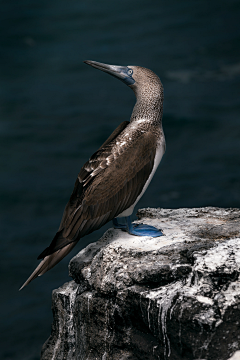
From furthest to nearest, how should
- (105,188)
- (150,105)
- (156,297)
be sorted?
1. (150,105)
2. (105,188)
3. (156,297)

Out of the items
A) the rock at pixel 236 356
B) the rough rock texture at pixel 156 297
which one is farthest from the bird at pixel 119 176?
the rock at pixel 236 356

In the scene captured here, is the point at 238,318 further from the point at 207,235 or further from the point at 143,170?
the point at 143,170

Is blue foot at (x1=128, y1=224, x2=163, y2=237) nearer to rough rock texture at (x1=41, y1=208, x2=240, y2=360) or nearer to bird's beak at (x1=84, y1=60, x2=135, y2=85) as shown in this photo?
rough rock texture at (x1=41, y1=208, x2=240, y2=360)

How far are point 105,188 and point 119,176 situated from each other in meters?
0.22

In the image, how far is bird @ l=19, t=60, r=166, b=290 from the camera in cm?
541

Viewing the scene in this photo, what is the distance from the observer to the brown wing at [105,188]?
543cm

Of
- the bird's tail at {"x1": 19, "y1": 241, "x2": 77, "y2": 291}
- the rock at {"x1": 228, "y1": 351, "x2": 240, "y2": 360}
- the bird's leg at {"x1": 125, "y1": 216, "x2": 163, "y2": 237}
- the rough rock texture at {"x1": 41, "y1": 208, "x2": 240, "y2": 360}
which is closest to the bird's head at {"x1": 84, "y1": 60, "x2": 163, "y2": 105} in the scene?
the bird's leg at {"x1": 125, "y1": 216, "x2": 163, "y2": 237}

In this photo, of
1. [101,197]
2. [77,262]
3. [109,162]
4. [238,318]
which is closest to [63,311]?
[77,262]

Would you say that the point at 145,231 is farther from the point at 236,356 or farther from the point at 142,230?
the point at 236,356

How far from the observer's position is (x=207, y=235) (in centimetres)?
572

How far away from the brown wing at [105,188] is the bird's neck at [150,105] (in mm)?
333

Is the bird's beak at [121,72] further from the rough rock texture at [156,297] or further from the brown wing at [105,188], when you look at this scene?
the rough rock texture at [156,297]

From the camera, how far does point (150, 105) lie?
5.88 metres

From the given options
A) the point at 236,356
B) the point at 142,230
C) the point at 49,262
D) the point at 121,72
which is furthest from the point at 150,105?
the point at 236,356
